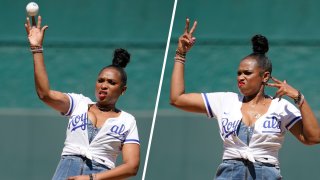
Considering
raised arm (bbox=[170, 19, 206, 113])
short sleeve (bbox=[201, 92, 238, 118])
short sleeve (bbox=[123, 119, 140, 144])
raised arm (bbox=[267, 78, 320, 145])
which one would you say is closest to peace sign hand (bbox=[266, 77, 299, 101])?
raised arm (bbox=[267, 78, 320, 145])

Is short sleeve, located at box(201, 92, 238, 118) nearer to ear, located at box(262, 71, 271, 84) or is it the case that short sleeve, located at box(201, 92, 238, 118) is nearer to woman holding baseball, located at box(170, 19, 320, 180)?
woman holding baseball, located at box(170, 19, 320, 180)

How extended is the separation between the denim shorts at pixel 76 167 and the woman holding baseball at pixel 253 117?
1.68 feet

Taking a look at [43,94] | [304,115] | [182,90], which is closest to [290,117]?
[304,115]

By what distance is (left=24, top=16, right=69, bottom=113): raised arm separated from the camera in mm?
5137

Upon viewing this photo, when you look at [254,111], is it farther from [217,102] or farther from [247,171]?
[247,171]

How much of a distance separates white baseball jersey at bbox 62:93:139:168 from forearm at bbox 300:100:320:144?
0.82m

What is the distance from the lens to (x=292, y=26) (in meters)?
8.09

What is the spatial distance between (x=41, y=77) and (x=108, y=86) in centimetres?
34

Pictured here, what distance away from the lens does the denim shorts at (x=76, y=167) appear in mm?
5168

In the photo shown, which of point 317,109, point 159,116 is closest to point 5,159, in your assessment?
point 159,116

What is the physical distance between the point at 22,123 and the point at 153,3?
4.69 ft

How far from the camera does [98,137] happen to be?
520 centimetres

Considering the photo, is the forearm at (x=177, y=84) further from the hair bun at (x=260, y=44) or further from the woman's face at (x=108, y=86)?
the hair bun at (x=260, y=44)

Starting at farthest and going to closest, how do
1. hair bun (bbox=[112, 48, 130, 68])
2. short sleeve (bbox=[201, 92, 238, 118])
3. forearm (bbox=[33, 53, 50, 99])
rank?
hair bun (bbox=[112, 48, 130, 68]) → short sleeve (bbox=[201, 92, 238, 118]) → forearm (bbox=[33, 53, 50, 99])
